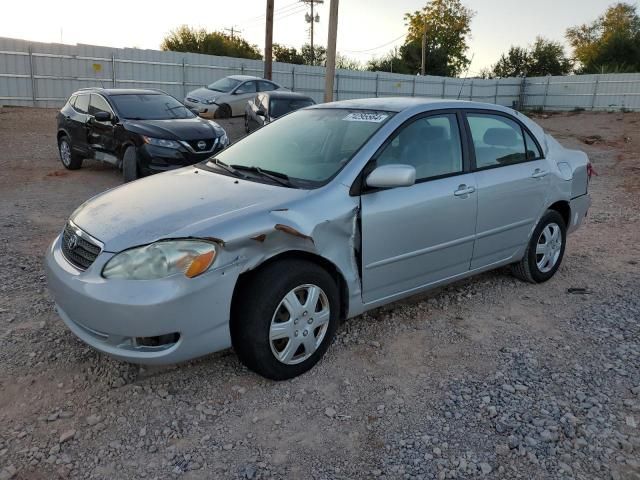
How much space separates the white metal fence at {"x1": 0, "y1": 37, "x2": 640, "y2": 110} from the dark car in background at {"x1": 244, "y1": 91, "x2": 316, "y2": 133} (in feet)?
15.7

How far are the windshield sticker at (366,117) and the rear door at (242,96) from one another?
564 inches

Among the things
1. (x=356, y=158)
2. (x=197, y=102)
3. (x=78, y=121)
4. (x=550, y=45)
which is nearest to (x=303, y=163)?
(x=356, y=158)

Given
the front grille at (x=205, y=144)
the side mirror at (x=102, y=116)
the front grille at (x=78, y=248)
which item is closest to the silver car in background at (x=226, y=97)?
the side mirror at (x=102, y=116)

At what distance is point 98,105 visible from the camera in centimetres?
932

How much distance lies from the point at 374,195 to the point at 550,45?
2049 inches

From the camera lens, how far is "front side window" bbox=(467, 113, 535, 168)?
411 cm

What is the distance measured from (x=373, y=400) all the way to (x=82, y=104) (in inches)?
348

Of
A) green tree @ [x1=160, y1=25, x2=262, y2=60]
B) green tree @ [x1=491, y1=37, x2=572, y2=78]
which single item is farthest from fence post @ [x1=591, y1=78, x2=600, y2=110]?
green tree @ [x1=160, y1=25, x2=262, y2=60]

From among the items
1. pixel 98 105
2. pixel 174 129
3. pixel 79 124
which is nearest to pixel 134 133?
pixel 174 129

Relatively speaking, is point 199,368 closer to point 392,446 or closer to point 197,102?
point 392,446

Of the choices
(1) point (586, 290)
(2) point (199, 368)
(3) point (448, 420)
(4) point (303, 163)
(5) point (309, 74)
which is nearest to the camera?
(3) point (448, 420)

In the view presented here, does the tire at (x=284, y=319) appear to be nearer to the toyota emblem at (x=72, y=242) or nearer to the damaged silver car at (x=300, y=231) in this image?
the damaged silver car at (x=300, y=231)

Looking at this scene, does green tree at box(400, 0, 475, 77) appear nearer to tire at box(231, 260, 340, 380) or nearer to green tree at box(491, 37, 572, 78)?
green tree at box(491, 37, 572, 78)

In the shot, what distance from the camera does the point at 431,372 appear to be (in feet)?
10.9
